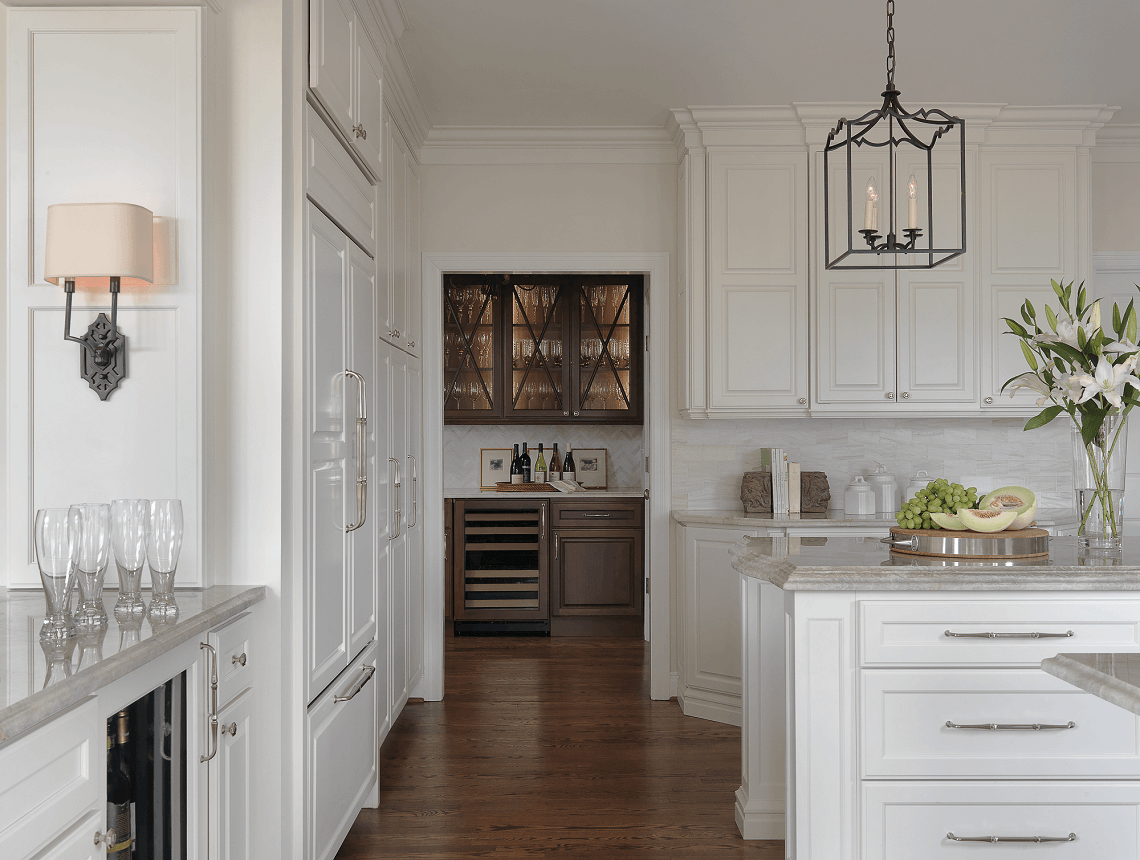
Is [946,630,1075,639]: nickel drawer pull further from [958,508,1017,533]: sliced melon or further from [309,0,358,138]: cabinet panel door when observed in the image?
[309,0,358,138]: cabinet panel door

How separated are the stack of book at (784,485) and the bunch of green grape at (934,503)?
1663mm

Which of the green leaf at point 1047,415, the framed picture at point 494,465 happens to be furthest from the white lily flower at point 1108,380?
the framed picture at point 494,465

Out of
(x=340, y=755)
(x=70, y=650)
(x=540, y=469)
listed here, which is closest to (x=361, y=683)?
(x=340, y=755)

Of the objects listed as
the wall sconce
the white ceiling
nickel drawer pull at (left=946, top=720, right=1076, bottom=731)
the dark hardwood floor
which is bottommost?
the dark hardwood floor

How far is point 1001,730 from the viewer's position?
203 cm

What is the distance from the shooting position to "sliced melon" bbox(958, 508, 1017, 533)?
7.10 ft

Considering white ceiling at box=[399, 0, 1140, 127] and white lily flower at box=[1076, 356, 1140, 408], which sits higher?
white ceiling at box=[399, 0, 1140, 127]

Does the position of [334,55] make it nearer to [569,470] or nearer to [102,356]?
[102,356]

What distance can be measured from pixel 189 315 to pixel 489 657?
11.4 feet

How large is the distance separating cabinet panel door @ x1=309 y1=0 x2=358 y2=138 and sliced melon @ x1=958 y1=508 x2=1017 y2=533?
2.02 metres

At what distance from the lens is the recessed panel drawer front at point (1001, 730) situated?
203cm

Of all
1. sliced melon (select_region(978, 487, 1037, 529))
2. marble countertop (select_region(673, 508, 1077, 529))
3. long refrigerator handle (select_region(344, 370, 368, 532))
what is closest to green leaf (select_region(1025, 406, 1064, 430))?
sliced melon (select_region(978, 487, 1037, 529))

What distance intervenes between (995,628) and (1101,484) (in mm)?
576

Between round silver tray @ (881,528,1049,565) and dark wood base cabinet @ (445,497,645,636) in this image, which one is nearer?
round silver tray @ (881,528,1049,565)
